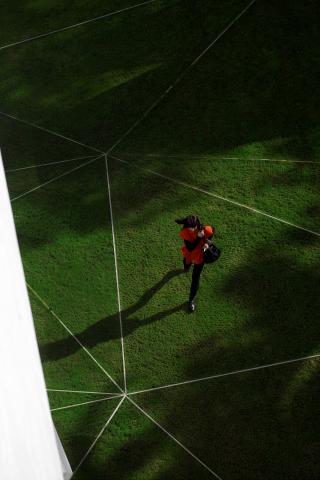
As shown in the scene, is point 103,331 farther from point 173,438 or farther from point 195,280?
point 173,438

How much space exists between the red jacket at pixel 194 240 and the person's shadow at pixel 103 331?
2.50ft

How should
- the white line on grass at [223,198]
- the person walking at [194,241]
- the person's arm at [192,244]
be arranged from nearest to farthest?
1. the person walking at [194,241]
2. the person's arm at [192,244]
3. the white line on grass at [223,198]

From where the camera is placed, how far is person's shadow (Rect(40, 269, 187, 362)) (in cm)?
737

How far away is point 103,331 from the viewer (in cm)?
746

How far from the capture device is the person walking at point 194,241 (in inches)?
264

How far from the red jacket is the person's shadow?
0.76 m

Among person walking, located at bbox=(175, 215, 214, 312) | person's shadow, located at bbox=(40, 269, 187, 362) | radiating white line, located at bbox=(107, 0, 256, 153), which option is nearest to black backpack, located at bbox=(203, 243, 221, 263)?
person walking, located at bbox=(175, 215, 214, 312)

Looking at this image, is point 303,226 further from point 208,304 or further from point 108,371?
point 108,371

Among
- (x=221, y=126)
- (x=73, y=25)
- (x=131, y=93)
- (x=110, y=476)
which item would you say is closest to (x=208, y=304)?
(x=110, y=476)

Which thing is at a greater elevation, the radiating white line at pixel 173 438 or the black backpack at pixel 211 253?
the black backpack at pixel 211 253

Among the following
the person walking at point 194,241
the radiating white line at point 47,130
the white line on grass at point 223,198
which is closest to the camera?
the person walking at point 194,241

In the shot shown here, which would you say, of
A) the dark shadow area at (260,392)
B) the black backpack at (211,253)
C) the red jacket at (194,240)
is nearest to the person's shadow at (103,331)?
the dark shadow area at (260,392)

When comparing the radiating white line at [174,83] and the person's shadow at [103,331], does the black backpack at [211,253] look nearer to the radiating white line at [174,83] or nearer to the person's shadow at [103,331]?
the person's shadow at [103,331]

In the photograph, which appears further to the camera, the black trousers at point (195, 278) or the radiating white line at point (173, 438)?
the black trousers at point (195, 278)
